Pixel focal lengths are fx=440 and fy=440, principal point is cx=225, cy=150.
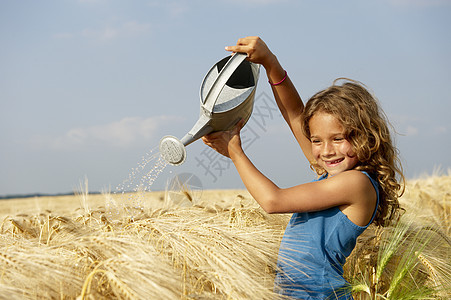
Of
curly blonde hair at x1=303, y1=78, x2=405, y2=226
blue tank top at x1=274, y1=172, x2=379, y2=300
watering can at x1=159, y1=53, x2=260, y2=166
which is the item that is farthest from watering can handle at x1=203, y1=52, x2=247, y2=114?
blue tank top at x1=274, y1=172, x2=379, y2=300

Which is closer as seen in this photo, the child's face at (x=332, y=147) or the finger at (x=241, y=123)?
the child's face at (x=332, y=147)

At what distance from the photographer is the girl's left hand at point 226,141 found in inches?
66.1

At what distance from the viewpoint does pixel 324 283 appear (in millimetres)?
Result: 1561

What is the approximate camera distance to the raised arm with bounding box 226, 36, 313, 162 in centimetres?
181

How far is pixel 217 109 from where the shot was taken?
178cm

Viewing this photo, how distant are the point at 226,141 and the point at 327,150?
1.28 feet

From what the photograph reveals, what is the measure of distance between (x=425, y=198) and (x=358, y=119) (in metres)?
3.01

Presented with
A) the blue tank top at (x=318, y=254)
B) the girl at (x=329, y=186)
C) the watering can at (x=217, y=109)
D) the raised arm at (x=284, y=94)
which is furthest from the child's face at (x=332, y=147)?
the watering can at (x=217, y=109)

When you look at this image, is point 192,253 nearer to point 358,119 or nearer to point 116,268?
point 116,268

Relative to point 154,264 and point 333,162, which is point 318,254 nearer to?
point 333,162

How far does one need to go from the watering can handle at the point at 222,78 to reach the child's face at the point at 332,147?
1.32ft

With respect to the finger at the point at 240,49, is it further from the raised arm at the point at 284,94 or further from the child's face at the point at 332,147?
the child's face at the point at 332,147

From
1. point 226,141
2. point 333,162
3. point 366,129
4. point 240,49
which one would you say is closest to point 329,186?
point 333,162

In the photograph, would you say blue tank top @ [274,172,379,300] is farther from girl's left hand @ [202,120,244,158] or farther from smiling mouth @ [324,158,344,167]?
girl's left hand @ [202,120,244,158]
